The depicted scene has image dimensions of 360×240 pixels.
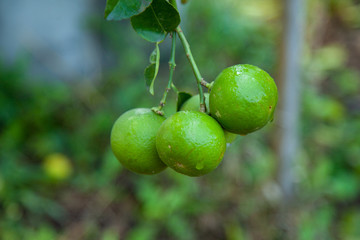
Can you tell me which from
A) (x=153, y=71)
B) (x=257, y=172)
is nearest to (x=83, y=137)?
(x=257, y=172)

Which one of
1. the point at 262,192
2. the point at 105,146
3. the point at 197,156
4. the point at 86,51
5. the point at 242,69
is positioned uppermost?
the point at 242,69

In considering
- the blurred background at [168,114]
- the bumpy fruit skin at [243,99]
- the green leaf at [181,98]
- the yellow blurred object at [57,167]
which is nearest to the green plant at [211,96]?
the bumpy fruit skin at [243,99]

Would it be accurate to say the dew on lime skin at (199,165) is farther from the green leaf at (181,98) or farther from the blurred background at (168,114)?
the blurred background at (168,114)

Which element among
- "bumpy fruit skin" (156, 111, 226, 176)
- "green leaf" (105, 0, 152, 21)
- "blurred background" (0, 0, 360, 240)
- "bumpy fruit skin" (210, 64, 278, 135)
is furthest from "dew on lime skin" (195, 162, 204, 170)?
"blurred background" (0, 0, 360, 240)

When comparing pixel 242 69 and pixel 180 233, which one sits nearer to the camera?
pixel 242 69

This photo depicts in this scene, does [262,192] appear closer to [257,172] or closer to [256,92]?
[257,172]
